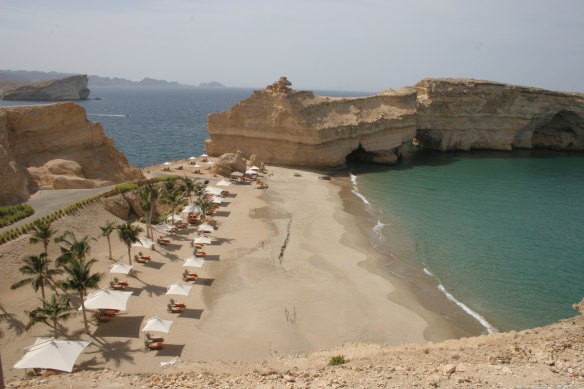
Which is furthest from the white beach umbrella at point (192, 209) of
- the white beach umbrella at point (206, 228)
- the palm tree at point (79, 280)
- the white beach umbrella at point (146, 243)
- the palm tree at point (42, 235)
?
the palm tree at point (79, 280)

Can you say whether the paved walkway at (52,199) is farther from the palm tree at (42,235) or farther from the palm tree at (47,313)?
the palm tree at (47,313)

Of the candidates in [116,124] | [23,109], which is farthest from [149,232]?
[116,124]

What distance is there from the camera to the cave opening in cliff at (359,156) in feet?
205

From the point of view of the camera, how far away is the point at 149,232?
101 ft

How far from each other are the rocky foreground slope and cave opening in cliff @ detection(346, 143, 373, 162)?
157 feet

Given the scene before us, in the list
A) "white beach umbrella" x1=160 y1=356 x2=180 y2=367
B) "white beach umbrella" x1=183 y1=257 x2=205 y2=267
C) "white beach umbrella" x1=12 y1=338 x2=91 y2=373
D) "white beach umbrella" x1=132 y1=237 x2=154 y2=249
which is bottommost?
"white beach umbrella" x1=160 y1=356 x2=180 y2=367

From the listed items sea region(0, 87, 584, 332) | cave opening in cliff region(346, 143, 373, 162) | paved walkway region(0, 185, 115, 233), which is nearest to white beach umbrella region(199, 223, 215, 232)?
paved walkway region(0, 185, 115, 233)

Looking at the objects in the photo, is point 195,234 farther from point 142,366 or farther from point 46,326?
point 142,366

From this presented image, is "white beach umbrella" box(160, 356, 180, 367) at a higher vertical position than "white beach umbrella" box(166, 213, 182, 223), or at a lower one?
lower

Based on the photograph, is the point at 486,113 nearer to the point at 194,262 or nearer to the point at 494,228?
the point at 494,228

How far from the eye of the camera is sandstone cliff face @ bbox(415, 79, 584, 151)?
228 feet

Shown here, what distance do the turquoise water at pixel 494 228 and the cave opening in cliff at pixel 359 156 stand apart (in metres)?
3.14

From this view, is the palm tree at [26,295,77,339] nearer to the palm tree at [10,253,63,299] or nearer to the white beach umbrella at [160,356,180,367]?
the palm tree at [10,253,63,299]

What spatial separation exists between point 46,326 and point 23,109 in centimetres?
2572
